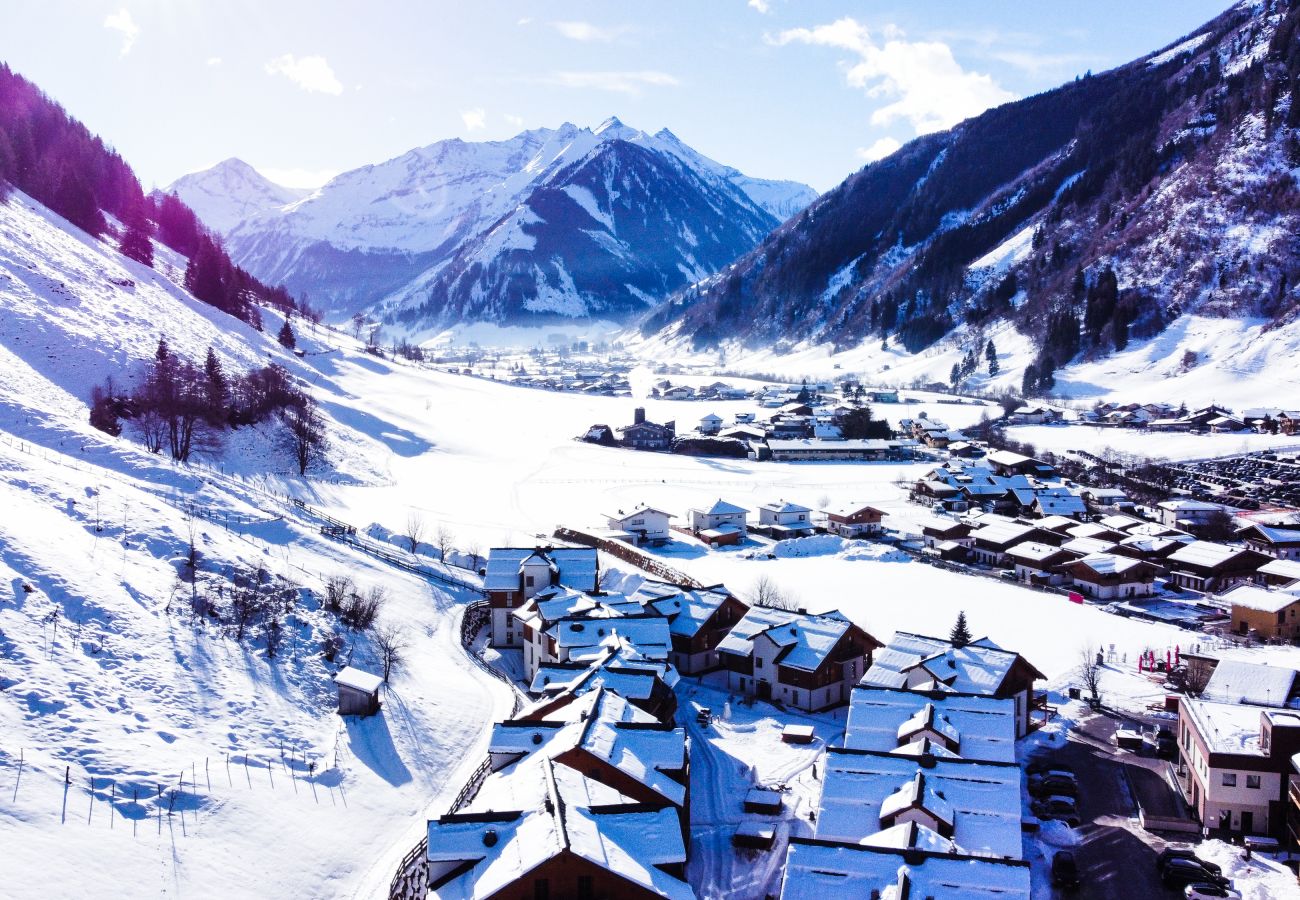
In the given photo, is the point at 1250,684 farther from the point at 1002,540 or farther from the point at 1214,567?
the point at 1002,540

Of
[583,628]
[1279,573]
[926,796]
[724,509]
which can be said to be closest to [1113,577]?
[1279,573]

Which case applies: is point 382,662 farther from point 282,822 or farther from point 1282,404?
point 1282,404

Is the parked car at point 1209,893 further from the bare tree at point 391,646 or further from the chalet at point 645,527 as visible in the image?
the chalet at point 645,527

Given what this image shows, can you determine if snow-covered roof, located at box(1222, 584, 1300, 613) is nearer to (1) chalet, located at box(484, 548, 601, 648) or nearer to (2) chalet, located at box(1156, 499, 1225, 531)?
(2) chalet, located at box(1156, 499, 1225, 531)

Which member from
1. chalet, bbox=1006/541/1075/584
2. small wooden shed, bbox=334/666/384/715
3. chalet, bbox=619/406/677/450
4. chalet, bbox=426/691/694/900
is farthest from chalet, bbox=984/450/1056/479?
small wooden shed, bbox=334/666/384/715

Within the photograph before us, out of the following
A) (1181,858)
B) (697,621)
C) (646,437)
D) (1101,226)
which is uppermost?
(1101,226)
